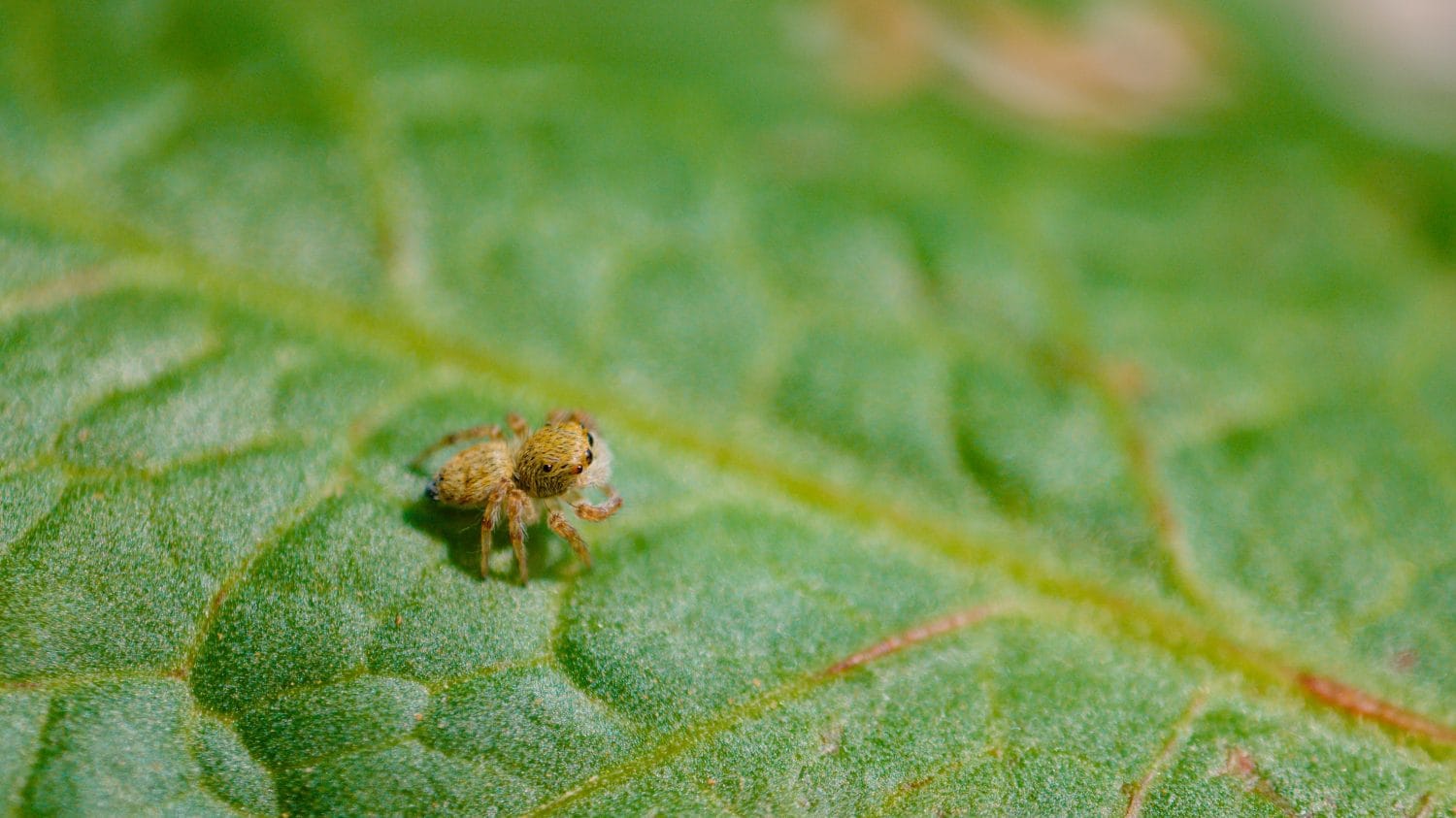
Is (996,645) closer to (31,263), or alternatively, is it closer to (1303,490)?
(1303,490)

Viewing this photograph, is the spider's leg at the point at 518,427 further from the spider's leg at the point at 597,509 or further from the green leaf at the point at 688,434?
the spider's leg at the point at 597,509

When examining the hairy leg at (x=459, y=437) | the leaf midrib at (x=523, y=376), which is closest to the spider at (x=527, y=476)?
the hairy leg at (x=459, y=437)

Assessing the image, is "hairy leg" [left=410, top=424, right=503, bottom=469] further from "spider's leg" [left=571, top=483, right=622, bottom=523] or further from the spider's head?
"spider's leg" [left=571, top=483, right=622, bottom=523]

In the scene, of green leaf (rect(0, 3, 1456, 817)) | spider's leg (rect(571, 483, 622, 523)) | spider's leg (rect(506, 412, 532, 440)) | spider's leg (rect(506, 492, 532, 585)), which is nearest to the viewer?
green leaf (rect(0, 3, 1456, 817))

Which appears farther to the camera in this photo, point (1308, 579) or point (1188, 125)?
point (1188, 125)

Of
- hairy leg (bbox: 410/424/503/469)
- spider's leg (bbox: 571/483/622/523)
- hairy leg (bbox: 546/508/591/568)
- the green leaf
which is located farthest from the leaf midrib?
hairy leg (bbox: 546/508/591/568)

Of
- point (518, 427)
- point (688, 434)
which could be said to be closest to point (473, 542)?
point (518, 427)

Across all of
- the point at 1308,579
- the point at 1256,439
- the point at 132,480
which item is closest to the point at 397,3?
the point at 132,480
